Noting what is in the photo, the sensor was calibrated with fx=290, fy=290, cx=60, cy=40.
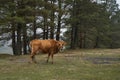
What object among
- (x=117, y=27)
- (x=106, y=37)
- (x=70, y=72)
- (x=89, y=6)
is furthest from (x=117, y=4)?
(x=70, y=72)

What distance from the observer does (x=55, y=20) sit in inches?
1521

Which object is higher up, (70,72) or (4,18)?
(4,18)

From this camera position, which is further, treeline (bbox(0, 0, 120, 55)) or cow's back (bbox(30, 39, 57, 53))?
treeline (bbox(0, 0, 120, 55))

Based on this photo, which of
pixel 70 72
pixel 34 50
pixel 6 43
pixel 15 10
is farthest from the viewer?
pixel 6 43

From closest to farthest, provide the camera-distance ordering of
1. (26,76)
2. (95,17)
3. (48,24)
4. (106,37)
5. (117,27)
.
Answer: (26,76)
(48,24)
(95,17)
(106,37)
(117,27)

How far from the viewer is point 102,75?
1298cm

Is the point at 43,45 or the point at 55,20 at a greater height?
the point at 55,20

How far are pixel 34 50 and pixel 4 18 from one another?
29.8 ft

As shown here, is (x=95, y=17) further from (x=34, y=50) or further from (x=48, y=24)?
(x=34, y=50)

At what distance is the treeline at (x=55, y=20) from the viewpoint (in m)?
28.4

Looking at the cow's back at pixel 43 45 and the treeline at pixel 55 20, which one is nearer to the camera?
the cow's back at pixel 43 45

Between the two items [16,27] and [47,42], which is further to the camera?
[16,27]

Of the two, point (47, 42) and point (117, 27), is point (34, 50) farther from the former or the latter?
point (117, 27)

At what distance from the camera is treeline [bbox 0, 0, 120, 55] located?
28.4 m
